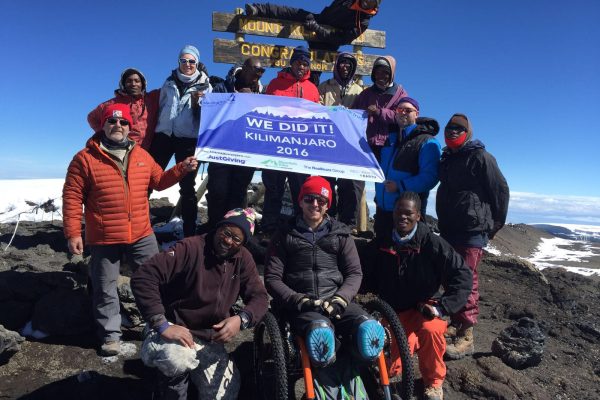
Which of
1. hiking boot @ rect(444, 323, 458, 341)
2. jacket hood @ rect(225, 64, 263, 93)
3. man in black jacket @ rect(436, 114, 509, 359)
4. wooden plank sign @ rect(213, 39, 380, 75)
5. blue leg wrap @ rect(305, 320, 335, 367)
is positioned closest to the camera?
blue leg wrap @ rect(305, 320, 335, 367)

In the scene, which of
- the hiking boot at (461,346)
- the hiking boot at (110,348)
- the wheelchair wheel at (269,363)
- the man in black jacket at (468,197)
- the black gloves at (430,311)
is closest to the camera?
the wheelchair wheel at (269,363)

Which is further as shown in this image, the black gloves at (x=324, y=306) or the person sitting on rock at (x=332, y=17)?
the person sitting on rock at (x=332, y=17)

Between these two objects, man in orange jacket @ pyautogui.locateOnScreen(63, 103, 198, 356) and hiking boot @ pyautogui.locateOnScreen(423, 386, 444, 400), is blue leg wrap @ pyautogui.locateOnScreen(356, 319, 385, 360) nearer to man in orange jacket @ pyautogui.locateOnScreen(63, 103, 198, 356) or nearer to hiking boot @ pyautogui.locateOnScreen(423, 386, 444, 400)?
hiking boot @ pyautogui.locateOnScreen(423, 386, 444, 400)

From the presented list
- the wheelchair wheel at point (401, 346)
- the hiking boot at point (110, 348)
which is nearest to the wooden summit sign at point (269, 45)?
the hiking boot at point (110, 348)

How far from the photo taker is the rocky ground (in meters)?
3.76

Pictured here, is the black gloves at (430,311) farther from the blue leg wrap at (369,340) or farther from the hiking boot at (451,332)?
the hiking boot at (451,332)

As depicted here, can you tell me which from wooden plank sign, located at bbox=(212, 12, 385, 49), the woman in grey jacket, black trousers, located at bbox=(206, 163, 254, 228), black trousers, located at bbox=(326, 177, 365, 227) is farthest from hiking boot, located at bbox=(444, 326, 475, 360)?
wooden plank sign, located at bbox=(212, 12, 385, 49)

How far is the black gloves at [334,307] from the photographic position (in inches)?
131

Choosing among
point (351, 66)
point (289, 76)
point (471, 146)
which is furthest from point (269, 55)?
point (471, 146)

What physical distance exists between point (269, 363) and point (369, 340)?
1238mm

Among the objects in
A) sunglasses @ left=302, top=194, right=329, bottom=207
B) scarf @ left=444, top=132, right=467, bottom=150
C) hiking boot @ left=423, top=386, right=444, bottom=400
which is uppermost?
scarf @ left=444, top=132, right=467, bottom=150

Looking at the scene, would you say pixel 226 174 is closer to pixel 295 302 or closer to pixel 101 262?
pixel 101 262

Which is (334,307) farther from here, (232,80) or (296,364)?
(232,80)

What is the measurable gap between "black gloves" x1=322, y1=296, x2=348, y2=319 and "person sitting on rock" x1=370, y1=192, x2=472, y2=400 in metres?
0.70
